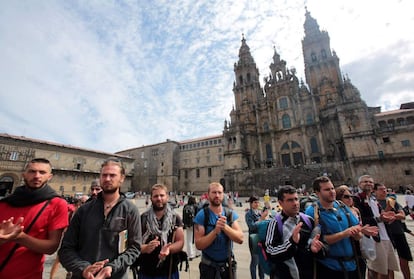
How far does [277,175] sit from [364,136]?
13.0 m

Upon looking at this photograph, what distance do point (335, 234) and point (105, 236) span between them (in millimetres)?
2912

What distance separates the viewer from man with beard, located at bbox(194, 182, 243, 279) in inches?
96.0

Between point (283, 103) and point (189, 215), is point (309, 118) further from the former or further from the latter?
point (189, 215)

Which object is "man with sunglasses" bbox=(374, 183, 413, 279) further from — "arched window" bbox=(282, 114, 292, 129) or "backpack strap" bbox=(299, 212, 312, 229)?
"arched window" bbox=(282, 114, 292, 129)

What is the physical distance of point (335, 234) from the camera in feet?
7.91

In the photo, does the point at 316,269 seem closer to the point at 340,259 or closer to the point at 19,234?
the point at 340,259

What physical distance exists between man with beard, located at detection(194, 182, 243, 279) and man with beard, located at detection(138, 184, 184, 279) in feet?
1.29

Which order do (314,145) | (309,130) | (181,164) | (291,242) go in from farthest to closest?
(181,164)
(309,130)
(314,145)
(291,242)

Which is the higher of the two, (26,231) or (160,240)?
(26,231)

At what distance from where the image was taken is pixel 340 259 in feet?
7.91

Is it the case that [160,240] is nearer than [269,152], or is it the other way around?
[160,240]

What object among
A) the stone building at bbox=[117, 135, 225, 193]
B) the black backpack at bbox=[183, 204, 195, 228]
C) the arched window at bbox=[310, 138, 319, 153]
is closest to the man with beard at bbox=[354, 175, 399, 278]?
the black backpack at bbox=[183, 204, 195, 228]

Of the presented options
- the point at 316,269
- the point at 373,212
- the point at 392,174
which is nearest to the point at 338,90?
the point at 392,174

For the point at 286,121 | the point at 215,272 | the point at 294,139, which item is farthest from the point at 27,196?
the point at 286,121
